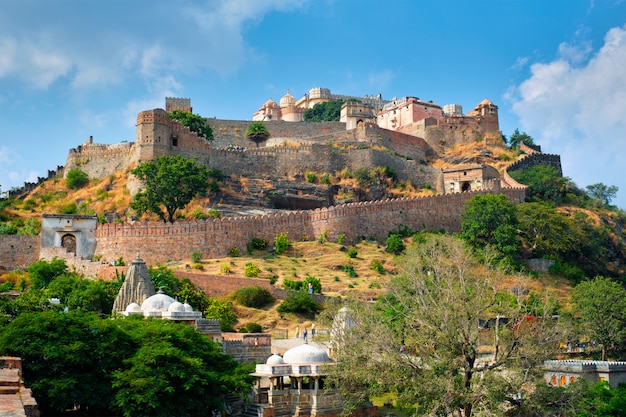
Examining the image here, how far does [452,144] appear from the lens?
6412 cm

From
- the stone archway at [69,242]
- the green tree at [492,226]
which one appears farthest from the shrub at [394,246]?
the stone archway at [69,242]

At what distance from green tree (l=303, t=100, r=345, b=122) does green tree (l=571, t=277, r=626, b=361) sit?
41.3 m

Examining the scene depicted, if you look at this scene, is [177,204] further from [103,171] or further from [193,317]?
[193,317]

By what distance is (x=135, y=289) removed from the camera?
30312 mm

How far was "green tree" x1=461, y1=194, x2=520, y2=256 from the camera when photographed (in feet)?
143

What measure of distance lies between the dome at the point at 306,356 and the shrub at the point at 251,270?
12682 millimetres

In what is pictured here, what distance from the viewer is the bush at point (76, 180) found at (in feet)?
175

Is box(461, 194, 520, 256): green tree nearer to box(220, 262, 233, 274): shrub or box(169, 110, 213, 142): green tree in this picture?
box(220, 262, 233, 274): shrub

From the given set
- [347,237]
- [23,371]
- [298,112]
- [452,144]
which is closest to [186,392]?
[23,371]

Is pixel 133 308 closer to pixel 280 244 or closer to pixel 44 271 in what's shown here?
pixel 44 271

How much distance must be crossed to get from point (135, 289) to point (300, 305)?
7.97 meters

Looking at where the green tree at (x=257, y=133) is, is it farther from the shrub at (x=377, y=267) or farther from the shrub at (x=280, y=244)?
the shrub at (x=377, y=267)

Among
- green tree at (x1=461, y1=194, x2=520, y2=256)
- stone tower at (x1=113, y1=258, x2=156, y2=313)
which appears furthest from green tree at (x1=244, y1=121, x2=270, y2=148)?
stone tower at (x1=113, y1=258, x2=156, y2=313)

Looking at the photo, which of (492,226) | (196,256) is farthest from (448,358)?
(492,226)
